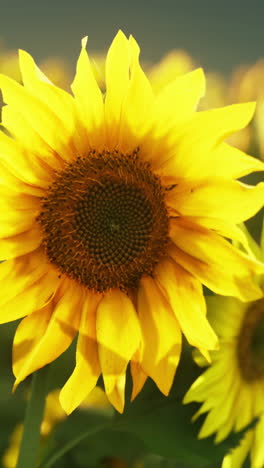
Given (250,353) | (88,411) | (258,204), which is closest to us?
(258,204)

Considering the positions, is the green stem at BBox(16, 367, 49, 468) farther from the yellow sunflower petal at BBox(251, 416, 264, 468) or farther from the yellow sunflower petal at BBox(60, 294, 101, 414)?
the yellow sunflower petal at BBox(251, 416, 264, 468)

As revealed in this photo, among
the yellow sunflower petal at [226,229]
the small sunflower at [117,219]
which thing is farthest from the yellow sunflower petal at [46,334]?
the yellow sunflower petal at [226,229]

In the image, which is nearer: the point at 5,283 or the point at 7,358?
the point at 5,283

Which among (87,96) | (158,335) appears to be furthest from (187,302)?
(87,96)

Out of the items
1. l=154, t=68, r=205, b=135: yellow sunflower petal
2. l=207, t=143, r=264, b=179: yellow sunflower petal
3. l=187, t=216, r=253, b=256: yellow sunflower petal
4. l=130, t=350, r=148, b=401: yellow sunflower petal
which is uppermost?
l=154, t=68, r=205, b=135: yellow sunflower petal

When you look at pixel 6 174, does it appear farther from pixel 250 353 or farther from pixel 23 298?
pixel 250 353

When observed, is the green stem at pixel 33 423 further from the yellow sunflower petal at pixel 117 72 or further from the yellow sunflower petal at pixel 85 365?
the yellow sunflower petal at pixel 117 72

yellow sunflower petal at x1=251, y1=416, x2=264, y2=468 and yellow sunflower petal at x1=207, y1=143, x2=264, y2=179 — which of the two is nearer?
yellow sunflower petal at x1=207, y1=143, x2=264, y2=179

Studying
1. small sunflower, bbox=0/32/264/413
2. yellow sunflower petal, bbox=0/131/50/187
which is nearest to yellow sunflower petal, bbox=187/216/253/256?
small sunflower, bbox=0/32/264/413

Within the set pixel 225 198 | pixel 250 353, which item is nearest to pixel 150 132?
pixel 225 198
